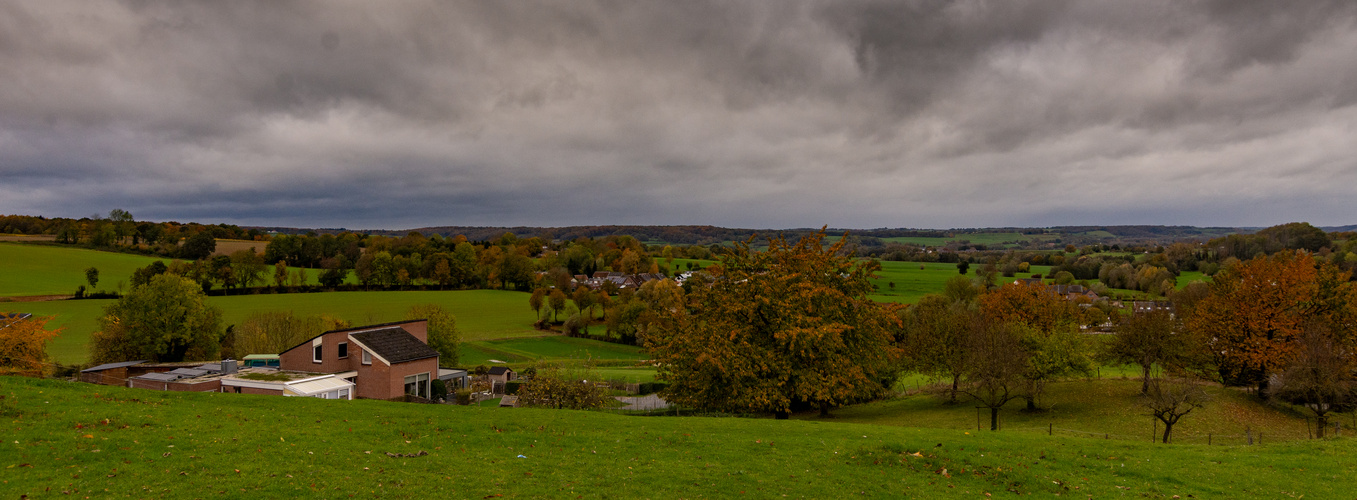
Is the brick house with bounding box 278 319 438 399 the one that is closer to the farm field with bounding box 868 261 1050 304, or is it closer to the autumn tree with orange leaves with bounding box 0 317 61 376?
the autumn tree with orange leaves with bounding box 0 317 61 376

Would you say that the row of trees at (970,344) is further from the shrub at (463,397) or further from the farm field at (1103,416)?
the shrub at (463,397)

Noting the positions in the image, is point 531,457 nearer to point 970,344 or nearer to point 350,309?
point 970,344

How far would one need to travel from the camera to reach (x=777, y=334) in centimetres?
2886

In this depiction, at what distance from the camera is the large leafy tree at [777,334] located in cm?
2948

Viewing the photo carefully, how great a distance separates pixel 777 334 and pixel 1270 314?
29.8m

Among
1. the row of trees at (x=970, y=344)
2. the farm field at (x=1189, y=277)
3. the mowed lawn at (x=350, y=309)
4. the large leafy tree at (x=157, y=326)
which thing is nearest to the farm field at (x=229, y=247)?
the mowed lawn at (x=350, y=309)

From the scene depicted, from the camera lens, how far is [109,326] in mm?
57781

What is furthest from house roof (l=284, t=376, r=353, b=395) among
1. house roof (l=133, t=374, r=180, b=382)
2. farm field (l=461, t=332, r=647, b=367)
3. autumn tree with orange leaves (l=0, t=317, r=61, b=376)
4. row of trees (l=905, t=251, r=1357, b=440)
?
row of trees (l=905, t=251, r=1357, b=440)

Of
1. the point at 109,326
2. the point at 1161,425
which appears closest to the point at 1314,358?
the point at 1161,425

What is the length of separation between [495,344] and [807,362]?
58.6 m

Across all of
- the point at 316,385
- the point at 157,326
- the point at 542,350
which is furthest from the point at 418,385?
the point at 542,350

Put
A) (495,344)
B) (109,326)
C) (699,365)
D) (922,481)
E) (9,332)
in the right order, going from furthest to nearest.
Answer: (495,344) < (109,326) < (9,332) < (699,365) < (922,481)

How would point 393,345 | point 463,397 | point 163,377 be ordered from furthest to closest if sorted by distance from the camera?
point 463,397 < point 393,345 < point 163,377

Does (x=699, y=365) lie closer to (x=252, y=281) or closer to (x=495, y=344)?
(x=495, y=344)
